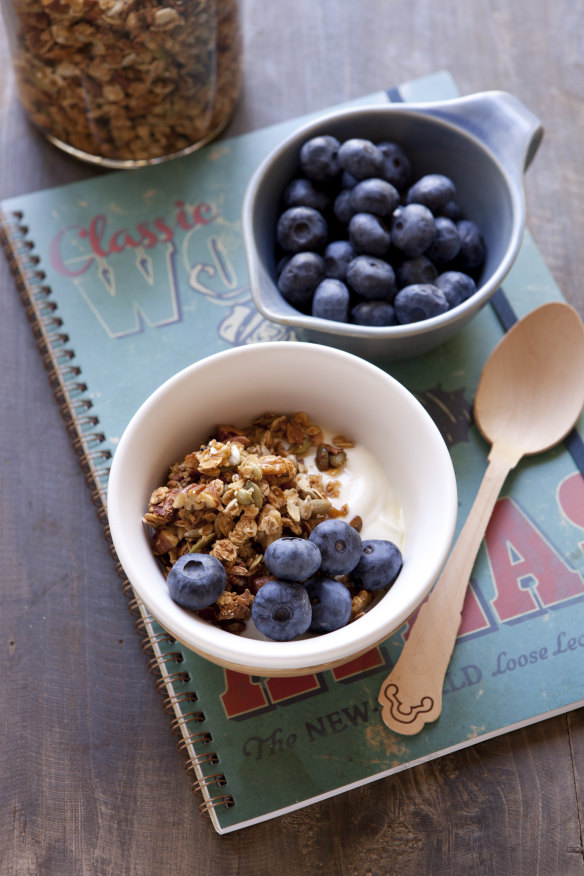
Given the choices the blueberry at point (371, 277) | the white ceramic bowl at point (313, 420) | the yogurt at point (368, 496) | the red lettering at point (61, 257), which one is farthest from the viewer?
the red lettering at point (61, 257)

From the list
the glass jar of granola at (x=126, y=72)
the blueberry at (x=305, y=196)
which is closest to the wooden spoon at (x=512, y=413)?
the blueberry at (x=305, y=196)

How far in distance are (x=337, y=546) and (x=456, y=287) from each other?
0.41 metres

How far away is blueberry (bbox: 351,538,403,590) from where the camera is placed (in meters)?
0.85

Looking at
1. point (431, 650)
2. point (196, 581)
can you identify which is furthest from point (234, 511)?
point (431, 650)

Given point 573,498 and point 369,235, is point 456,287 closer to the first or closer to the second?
point 369,235

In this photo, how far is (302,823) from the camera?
3.12 feet

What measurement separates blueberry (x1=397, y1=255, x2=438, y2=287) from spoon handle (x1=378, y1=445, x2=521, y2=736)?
0.32 meters

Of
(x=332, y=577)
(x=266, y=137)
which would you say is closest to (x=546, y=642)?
(x=332, y=577)

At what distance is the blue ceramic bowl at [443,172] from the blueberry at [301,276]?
0.04 feet

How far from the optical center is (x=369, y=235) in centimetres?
103

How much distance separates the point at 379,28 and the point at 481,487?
854 millimetres

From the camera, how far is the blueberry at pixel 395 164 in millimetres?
1110

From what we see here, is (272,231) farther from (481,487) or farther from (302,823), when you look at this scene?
(302,823)

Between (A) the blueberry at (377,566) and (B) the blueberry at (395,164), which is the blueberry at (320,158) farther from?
(A) the blueberry at (377,566)
